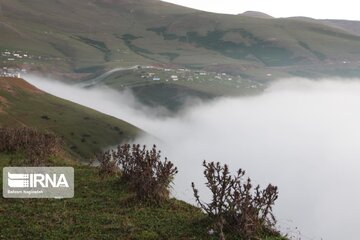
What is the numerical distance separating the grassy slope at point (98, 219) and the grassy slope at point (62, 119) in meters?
99.2

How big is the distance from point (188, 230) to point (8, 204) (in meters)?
8.27

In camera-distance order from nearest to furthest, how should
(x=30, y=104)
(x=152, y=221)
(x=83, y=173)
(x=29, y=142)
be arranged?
1. (x=152, y=221)
2. (x=83, y=173)
3. (x=29, y=142)
4. (x=30, y=104)

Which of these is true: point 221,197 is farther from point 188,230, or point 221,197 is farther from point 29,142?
point 29,142

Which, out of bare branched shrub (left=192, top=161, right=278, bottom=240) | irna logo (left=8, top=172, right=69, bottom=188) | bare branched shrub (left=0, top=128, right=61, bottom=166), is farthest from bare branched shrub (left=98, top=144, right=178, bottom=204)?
bare branched shrub (left=0, top=128, right=61, bottom=166)

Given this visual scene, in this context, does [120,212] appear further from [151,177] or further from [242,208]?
[242,208]

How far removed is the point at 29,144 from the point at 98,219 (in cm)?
A: 1760

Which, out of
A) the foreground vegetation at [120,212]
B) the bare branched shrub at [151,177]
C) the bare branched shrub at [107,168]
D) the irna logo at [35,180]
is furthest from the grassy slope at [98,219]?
the bare branched shrub at [107,168]

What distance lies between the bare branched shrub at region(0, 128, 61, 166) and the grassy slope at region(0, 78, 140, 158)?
3249 inches

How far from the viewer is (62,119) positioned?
156m

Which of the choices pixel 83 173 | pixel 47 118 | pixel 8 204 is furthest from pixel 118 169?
pixel 47 118

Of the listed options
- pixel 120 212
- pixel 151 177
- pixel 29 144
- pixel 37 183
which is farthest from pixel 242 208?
pixel 29 144

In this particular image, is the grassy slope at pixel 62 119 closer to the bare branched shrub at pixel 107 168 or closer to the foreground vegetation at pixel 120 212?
the bare branched shrub at pixel 107 168

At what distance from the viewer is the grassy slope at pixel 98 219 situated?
607 inches

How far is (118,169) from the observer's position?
87.4 ft
